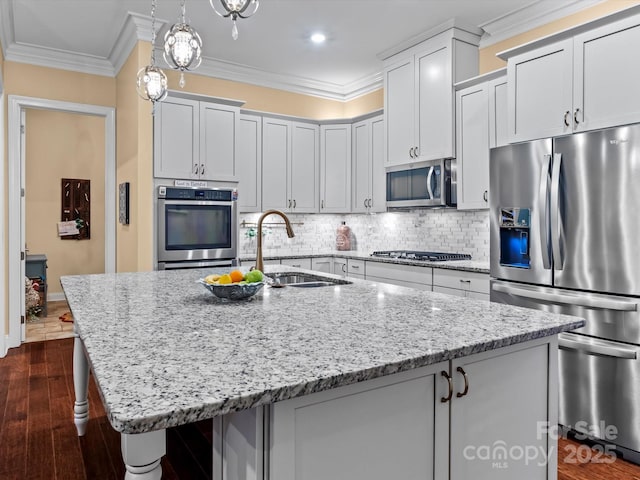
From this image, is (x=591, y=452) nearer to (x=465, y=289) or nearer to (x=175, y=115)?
(x=465, y=289)

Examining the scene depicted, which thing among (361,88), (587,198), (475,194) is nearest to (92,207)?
(361,88)

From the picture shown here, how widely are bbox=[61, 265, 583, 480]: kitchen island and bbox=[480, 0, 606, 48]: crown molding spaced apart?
279 centimetres

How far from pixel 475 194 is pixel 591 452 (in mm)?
2016

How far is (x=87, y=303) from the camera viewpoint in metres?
1.88

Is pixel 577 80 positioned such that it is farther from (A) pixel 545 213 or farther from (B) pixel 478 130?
(B) pixel 478 130

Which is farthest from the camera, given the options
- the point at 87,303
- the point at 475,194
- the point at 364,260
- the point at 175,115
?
the point at 364,260

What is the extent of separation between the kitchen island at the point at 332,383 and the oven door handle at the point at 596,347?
1.10 m

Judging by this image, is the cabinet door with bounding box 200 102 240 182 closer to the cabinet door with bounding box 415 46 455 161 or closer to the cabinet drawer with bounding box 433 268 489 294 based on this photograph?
the cabinet door with bounding box 415 46 455 161

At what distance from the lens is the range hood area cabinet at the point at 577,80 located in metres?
2.50

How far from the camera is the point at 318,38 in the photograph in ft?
13.7

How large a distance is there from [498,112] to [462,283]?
138cm

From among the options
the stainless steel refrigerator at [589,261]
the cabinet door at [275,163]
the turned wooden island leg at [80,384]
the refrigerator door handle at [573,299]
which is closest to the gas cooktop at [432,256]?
the refrigerator door handle at [573,299]

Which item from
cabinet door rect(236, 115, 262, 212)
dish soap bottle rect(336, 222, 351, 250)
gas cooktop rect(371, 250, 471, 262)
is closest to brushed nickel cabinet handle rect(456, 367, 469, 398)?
gas cooktop rect(371, 250, 471, 262)

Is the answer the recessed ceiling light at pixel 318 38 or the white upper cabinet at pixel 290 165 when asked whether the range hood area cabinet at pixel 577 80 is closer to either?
the recessed ceiling light at pixel 318 38
